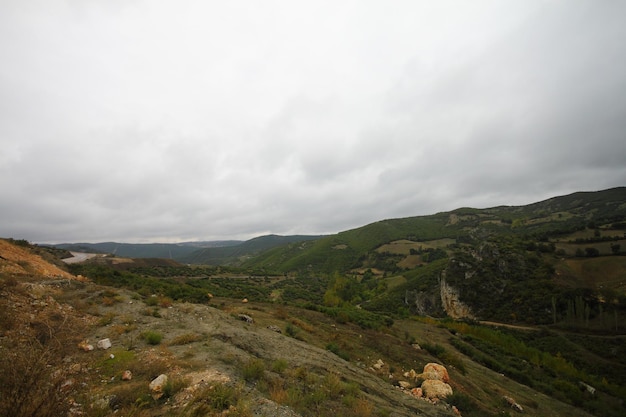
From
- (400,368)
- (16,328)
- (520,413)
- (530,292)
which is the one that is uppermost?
(16,328)

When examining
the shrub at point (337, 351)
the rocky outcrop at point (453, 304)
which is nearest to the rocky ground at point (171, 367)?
the shrub at point (337, 351)

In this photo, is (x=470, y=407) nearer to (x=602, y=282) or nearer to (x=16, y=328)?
(x=16, y=328)

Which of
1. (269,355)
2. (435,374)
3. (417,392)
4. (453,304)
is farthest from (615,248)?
(269,355)

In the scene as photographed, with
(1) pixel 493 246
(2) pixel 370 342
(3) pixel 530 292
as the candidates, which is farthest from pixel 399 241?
(2) pixel 370 342

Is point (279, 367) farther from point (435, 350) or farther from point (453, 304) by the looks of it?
point (453, 304)

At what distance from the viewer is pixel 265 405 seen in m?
6.58

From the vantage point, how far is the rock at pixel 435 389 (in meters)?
12.1

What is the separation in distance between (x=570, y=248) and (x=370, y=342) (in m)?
89.3

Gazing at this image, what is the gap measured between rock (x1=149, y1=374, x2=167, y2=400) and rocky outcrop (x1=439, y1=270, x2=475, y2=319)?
77.1 meters

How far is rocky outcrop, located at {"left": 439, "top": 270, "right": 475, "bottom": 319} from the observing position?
67.2m

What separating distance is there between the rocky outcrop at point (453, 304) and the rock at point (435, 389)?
65.0 metres

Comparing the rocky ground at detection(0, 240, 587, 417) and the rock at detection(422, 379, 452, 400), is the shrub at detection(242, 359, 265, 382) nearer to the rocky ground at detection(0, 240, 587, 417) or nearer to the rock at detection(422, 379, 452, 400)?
the rocky ground at detection(0, 240, 587, 417)

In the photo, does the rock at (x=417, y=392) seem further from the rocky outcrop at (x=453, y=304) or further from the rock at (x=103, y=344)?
the rocky outcrop at (x=453, y=304)

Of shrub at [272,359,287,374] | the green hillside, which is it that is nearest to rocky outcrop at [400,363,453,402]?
shrub at [272,359,287,374]
